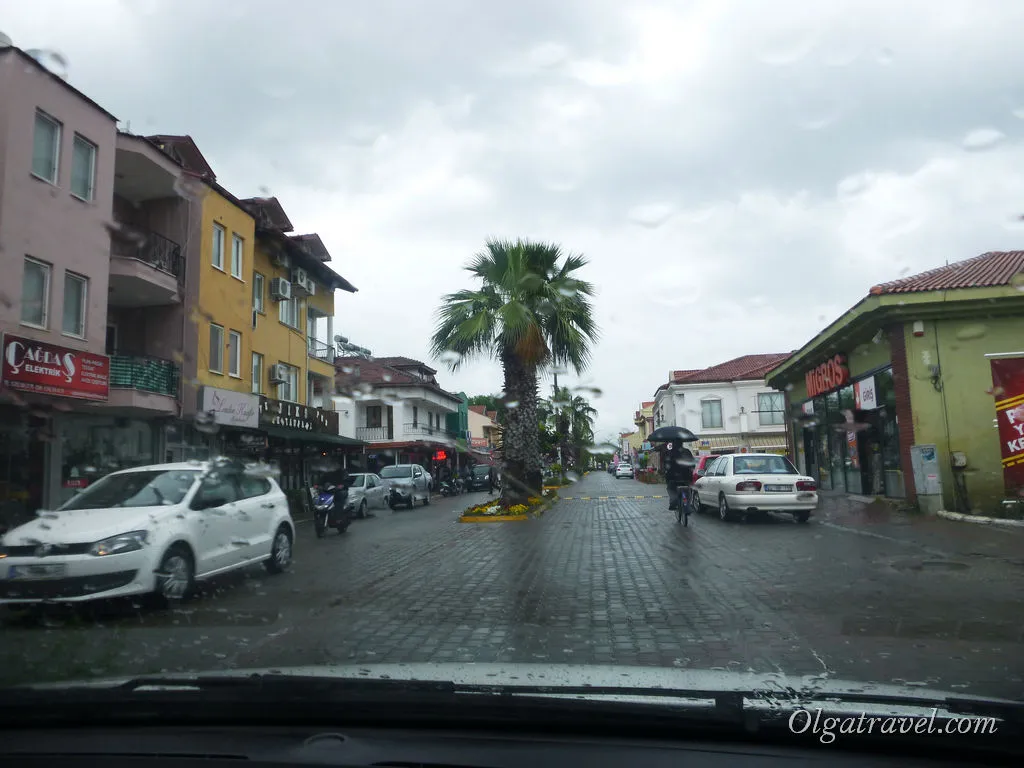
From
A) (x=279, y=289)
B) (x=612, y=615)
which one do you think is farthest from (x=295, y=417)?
(x=612, y=615)

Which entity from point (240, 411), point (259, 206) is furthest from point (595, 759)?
point (259, 206)

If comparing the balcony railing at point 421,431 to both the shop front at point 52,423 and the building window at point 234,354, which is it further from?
the shop front at point 52,423

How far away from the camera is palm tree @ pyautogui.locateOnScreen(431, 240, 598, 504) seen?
70.0 feet

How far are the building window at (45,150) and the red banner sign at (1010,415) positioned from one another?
59.7 ft

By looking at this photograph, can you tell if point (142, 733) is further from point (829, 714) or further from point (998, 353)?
point (998, 353)

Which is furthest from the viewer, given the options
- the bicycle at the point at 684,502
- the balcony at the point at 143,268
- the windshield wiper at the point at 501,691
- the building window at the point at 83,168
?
the bicycle at the point at 684,502

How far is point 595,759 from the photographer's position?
90.0 inches

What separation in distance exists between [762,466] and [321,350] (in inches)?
363

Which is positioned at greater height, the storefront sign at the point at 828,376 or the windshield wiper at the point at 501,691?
the storefront sign at the point at 828,376

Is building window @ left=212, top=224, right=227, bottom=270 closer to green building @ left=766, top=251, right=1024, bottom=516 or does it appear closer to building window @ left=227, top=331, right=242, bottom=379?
building window @ left=227, top=331, right=242, bottom=379

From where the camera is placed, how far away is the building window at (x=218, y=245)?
11.2 metres

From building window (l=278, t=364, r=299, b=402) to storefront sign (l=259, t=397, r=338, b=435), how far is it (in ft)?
0.42

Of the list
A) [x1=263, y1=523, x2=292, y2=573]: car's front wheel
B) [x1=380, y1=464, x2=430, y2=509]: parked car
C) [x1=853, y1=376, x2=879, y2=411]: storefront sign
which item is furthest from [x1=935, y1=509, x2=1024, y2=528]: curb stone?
[x1=380, y1=464, x2=430, y2=509]: parked car

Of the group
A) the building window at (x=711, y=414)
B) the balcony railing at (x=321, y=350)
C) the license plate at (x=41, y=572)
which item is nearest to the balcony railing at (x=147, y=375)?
the license plate at (x=41, y=572)
